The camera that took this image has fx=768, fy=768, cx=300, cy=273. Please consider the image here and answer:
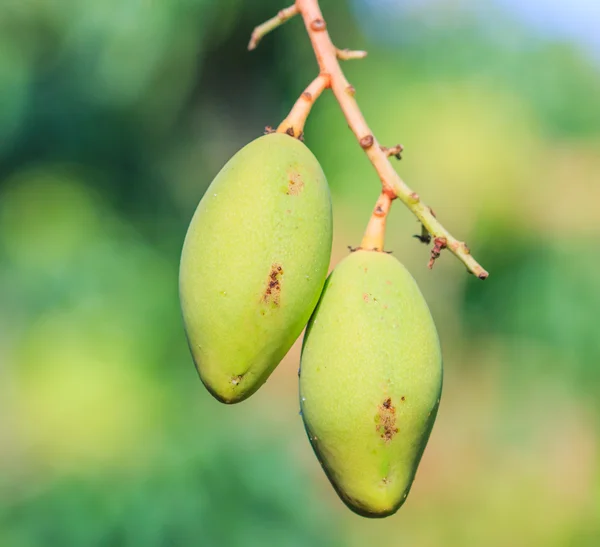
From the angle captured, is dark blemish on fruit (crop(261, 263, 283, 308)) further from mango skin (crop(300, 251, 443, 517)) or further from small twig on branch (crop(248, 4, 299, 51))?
small twig on branch (crop(248, 4, 299, 51))

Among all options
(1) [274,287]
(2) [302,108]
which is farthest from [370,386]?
(2) [302,108]

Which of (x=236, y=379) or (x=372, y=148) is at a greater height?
(x=372, y=148)

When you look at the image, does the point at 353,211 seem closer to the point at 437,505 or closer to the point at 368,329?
the point at 437,505

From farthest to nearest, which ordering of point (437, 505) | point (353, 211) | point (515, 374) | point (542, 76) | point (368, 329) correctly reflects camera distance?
point (542, 76) < point (353, 211) < point (515, 374) < point (437, 505) < point (368, 329)

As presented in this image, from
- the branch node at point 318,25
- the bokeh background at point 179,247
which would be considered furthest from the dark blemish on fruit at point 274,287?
the bokeh background at point 179,247

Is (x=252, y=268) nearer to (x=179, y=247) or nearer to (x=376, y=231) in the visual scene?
(x=376, y=231)

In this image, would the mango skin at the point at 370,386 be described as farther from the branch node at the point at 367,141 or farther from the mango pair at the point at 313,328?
the branch node at the point at 367,141

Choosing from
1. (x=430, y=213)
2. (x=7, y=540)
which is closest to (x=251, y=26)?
(x=7, y=540)
